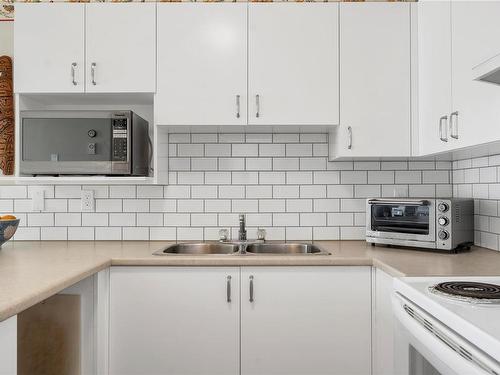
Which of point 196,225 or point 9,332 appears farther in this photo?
point 196,225

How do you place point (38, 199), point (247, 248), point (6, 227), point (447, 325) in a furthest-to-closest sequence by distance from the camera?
point (38, 199) < point (247, 248) < point (6, 227) < point (447, 325)

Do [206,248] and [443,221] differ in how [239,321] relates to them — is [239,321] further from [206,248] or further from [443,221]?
[443,221]

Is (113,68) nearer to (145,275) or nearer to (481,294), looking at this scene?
(145,275)

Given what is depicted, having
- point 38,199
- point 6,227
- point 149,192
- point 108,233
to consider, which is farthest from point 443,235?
point 38,199

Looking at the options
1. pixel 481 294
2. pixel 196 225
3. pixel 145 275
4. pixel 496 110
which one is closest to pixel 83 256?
pixel 145 275

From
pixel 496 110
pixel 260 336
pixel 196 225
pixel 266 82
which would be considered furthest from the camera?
pixel 196 225

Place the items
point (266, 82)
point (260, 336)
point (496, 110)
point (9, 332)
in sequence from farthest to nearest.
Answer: point (266, 82), point (260, 336), point (496, 110), point (9, 332)

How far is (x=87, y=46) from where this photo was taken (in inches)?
86.5

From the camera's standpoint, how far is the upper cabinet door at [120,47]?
7.20 ft

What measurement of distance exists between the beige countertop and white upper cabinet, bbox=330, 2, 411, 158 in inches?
21.9

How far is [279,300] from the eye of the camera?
1926mm

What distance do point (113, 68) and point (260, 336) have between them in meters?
1.56

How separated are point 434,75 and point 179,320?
169 cm

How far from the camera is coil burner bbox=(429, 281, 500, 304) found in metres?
1.14
